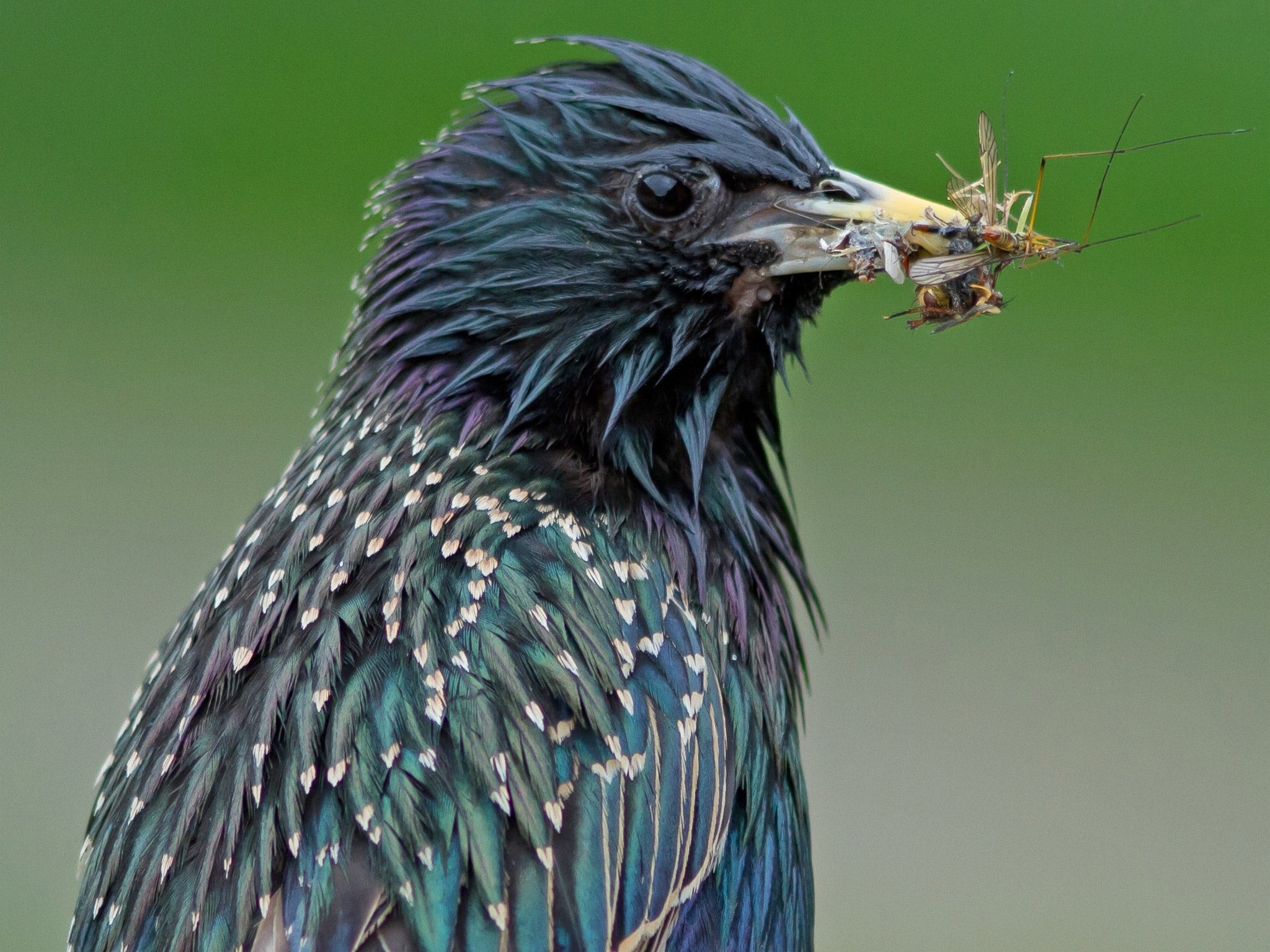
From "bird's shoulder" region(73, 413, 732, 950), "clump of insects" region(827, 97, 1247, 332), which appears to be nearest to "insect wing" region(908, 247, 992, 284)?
"clump of insects" region(827, 97, 1247, 332)

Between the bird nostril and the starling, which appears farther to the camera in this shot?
the bird nostril

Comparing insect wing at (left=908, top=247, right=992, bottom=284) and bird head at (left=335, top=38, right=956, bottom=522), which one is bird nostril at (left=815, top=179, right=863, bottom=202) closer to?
bird head at (left=335, top=38, right=956, bottom=522)

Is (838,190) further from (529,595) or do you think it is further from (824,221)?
(529,595)

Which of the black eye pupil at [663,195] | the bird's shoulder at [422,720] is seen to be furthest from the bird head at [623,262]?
the bird's shoulder at [422,720]

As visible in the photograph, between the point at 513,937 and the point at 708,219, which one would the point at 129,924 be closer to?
the point at 513,937

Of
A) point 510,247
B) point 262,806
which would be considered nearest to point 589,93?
point 510,247

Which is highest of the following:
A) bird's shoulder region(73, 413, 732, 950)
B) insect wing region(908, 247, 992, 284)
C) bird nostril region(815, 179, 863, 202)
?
bird nostril region(815, 179, 863, 202)
